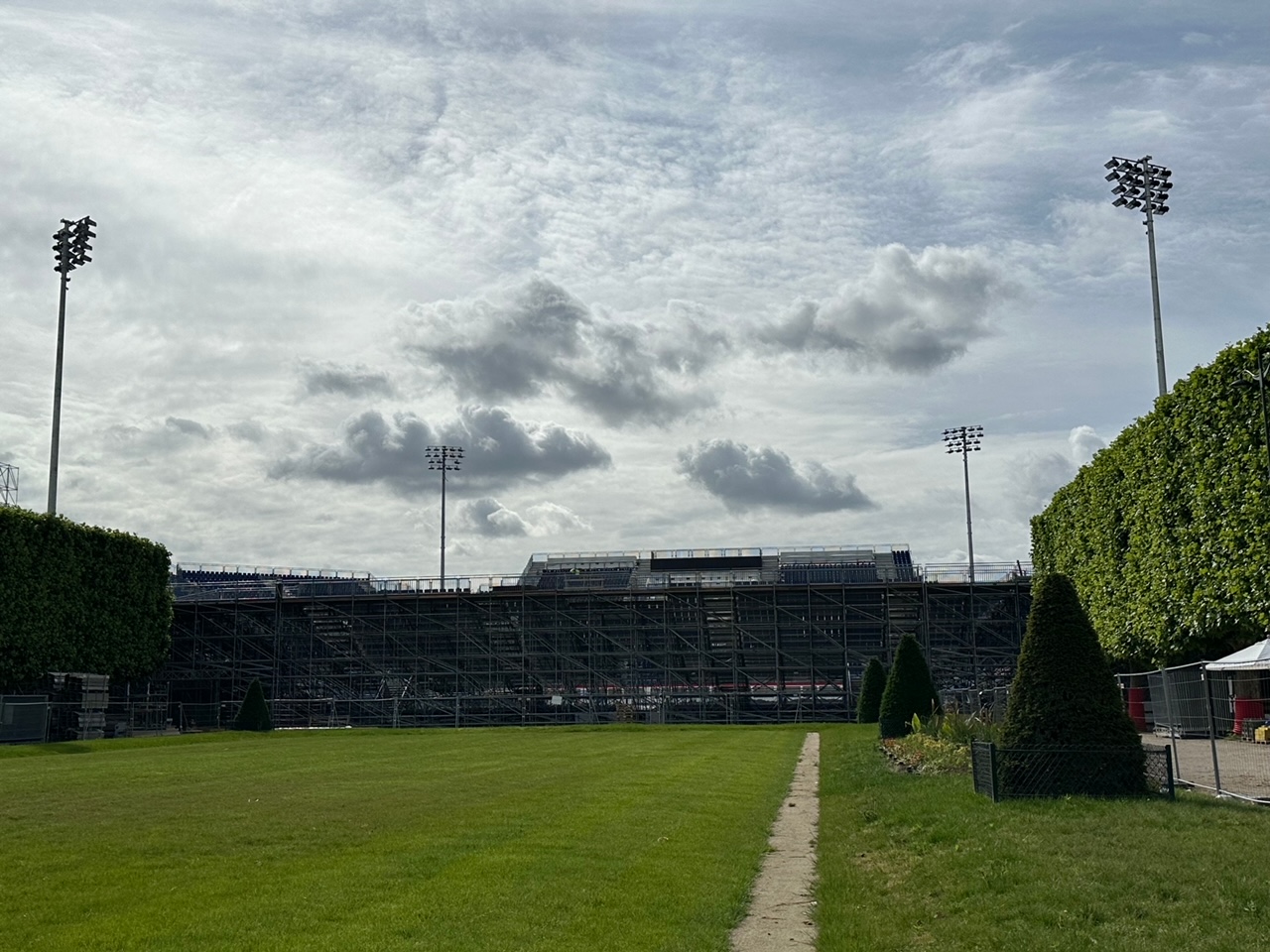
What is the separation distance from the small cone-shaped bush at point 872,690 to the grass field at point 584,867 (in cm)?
3195

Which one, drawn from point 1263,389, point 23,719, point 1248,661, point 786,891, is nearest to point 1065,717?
point 1248,661

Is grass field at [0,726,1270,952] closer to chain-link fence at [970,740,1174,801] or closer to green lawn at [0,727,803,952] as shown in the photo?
green lawn at [0,727,803,952]

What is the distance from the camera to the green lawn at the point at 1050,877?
9336 mm

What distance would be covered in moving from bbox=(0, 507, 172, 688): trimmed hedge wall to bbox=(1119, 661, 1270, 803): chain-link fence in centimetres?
4222

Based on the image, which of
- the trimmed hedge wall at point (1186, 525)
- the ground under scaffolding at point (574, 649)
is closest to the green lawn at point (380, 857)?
the trimmed hedge wall at point (1186, 525)

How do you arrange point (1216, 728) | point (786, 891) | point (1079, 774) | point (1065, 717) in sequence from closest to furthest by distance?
1. point (786, 891)
2. point (1079, 774)
3. point (1065, 717)
4. point (1216, 728)

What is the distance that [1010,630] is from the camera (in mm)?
68625

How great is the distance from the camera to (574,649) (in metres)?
73.0

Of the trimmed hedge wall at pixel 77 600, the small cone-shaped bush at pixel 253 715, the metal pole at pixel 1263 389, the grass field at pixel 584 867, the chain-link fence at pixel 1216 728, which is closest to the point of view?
the grass field at pixel 584 867

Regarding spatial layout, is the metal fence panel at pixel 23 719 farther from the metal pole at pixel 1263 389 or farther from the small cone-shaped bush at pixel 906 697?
the metal pole at pixel 1263 389

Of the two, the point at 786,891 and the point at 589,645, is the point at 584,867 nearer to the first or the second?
the point at 786,891

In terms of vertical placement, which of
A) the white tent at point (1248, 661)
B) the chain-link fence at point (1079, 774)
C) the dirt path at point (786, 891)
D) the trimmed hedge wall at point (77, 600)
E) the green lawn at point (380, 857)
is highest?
the trimmed hedge wall at point (77, 600)

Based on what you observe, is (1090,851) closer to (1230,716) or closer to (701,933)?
(701,933)

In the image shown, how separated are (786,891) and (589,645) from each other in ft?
194
